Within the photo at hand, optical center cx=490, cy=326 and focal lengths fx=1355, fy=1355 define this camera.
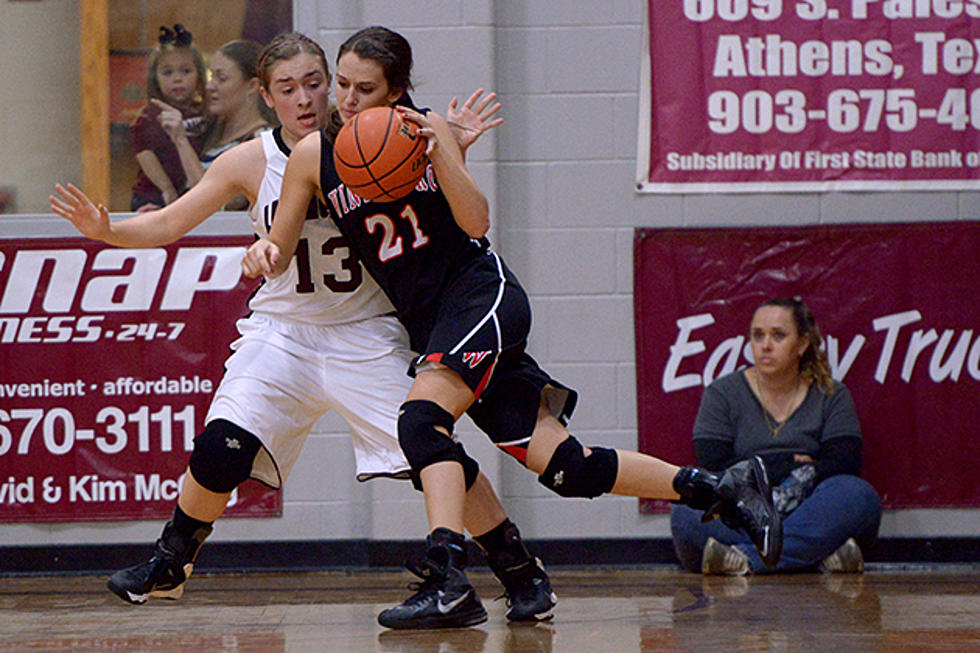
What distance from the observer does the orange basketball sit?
3.07 metres

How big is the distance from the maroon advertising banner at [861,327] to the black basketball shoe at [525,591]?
169 cm

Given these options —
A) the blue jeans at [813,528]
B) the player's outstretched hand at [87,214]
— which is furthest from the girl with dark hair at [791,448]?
the player's outstretched hand at [87,214]

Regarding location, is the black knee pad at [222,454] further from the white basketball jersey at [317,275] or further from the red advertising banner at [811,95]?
the red advertising banner at [811,95]

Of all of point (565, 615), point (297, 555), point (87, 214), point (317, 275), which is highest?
point (87, 214)

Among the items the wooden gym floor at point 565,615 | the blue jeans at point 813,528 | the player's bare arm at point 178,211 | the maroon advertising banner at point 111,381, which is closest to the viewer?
the wooden gym floor at point 565,615

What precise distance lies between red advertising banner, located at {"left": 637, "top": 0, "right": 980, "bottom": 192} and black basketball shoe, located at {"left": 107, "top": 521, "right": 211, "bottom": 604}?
2.45 meters

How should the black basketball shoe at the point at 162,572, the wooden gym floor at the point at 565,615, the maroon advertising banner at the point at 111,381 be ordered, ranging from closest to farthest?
the wooden gym floor at the point at 565,615, the black basketball shoe at the point at 162,572, the maroon advertising banner at the point at 111,381

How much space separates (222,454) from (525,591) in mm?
840

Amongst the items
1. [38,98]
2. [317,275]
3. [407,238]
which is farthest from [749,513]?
[38,98]

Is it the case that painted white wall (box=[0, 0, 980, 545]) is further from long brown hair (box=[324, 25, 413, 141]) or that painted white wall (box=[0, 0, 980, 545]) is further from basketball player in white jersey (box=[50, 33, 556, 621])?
long brown hair (box=[324, 25, 413, 141])

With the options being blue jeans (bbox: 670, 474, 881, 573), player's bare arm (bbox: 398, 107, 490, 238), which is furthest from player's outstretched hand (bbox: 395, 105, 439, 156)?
blue jeans (bbox: 670, 474, 881, 573)

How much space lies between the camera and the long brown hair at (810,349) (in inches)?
189

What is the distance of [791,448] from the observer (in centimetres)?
473

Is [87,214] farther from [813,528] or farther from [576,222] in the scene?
[813,528]
